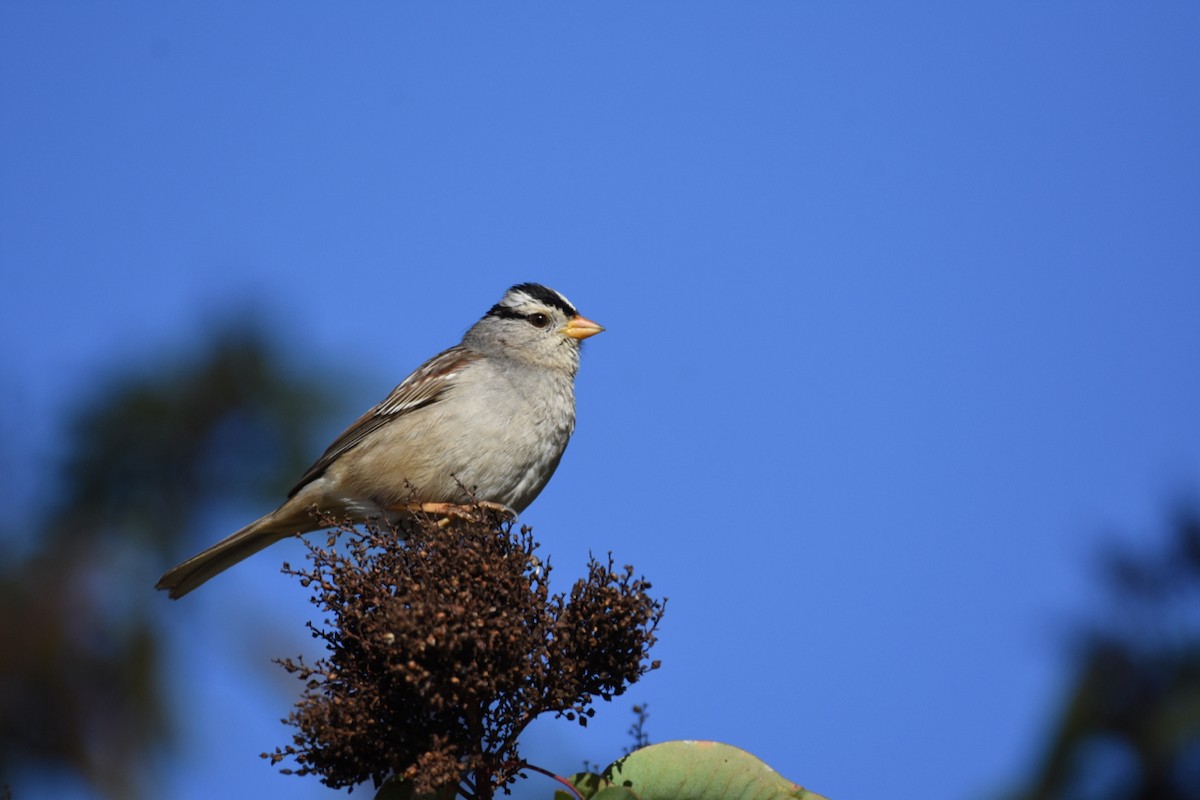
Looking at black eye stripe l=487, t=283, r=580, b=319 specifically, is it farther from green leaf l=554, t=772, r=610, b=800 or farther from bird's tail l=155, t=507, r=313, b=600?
green leaf l=554, t=772, r=610, b=800

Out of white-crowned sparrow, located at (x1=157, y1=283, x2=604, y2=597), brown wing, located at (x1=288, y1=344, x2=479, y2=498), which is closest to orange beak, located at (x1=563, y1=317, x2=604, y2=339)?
white-crowned sparrow, located at (x1=157, y1=283, x2=604, y2=597)

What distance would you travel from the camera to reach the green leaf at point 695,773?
12.3ft

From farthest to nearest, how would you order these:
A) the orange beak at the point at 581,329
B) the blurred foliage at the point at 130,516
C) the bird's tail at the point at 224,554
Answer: the blurred foliage at the point at 130,516 < the orange beak at the point at 581,329 < the bird's tail at the point at 224,554

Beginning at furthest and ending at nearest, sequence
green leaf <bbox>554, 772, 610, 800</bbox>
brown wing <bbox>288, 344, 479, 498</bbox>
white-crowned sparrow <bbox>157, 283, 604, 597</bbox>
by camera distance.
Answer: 1. brown wing <bbox>288, 344, 479, 498</bbox>
2. white-crowned sparrow <bbox>157, 283, 604, 597</bbox>
3. green leaf <bbox>554, 772, 610, 800</bbox>

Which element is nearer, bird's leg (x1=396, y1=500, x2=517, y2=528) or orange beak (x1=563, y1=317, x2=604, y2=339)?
bird's leg (x1=396, y1=500, x2=517, y2=528)

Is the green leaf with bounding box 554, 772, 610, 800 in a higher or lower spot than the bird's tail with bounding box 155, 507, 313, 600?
lower

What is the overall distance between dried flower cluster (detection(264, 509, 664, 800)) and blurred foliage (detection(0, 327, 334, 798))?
6017 millimetres

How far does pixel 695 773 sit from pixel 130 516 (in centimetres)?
837

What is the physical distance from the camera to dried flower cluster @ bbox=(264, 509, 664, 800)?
12.3ft

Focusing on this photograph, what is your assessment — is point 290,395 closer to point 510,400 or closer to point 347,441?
point 347,441

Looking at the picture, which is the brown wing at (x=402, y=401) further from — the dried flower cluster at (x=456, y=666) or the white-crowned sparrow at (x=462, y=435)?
the dried flower cluster at (x=456, y=666)

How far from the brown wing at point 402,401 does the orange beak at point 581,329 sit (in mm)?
537

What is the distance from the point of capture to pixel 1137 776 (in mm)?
6105

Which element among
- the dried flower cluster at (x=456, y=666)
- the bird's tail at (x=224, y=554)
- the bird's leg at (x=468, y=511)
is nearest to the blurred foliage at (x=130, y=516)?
the bird's tail at (x=224, y=554)
